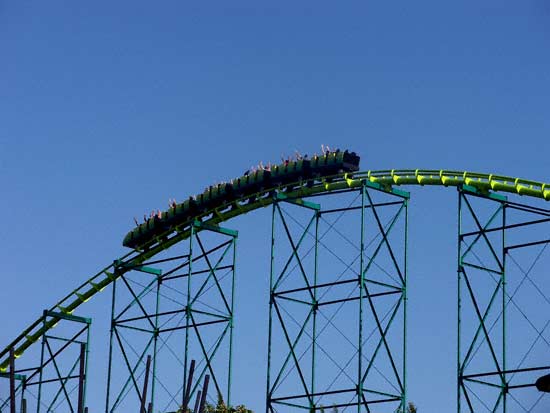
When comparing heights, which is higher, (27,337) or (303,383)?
(27,337)

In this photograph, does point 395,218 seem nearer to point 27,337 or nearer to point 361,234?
point 361,234

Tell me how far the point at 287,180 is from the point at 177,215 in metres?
5.71

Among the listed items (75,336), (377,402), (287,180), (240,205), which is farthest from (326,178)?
(75,336)

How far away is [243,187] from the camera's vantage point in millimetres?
41844

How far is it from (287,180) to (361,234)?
3.73 meters

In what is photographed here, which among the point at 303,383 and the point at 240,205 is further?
the point at 240,205

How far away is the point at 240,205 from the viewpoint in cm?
4250

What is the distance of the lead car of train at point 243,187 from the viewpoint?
128 ft

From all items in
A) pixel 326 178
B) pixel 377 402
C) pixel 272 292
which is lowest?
pixel 377 402

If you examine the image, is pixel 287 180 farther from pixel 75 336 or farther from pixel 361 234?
pixel 75 336

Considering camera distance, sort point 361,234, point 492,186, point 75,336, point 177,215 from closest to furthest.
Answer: point 492,186
point 361,234
point 177,215
point 75,336

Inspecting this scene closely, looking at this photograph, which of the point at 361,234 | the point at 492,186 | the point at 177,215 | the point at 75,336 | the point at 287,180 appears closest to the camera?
the point at 492,186

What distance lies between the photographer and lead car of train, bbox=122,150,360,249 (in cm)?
3891

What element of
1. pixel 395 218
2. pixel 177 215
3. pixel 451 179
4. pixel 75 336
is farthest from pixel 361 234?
pixel 75 336
